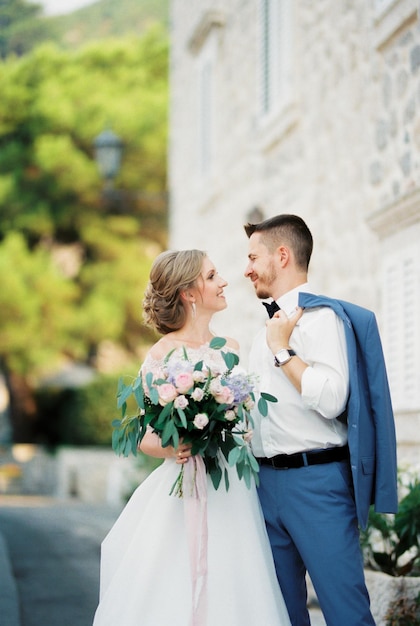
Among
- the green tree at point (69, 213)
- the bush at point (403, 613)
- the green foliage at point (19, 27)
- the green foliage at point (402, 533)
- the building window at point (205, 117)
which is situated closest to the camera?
the bush at point (403, 613)

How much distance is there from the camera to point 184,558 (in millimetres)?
3619

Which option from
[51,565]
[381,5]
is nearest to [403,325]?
[381,5]

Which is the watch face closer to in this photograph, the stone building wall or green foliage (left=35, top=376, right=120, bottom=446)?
the stone building wall

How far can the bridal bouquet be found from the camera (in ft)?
11.4

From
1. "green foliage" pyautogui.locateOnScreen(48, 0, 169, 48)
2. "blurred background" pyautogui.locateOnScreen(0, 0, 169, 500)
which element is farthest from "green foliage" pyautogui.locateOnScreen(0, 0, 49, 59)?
"green foliage" pyautogui.locateOnScreen(48, 0, 169, 48)

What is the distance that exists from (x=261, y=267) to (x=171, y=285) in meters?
0.41

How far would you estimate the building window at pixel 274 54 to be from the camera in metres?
9.64

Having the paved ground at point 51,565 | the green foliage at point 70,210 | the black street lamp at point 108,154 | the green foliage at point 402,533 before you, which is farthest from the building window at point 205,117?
the green foliage at point 70,210

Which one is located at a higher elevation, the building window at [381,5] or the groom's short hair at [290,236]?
the building window at [381,5]

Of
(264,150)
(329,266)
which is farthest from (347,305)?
(264,150)

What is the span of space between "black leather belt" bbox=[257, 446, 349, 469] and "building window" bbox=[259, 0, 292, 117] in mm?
6277

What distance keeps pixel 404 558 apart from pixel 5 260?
15.7m

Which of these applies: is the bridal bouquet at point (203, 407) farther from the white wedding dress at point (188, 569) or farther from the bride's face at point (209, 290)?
the bride's face at point (209, 290)

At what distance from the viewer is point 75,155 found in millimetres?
21797
